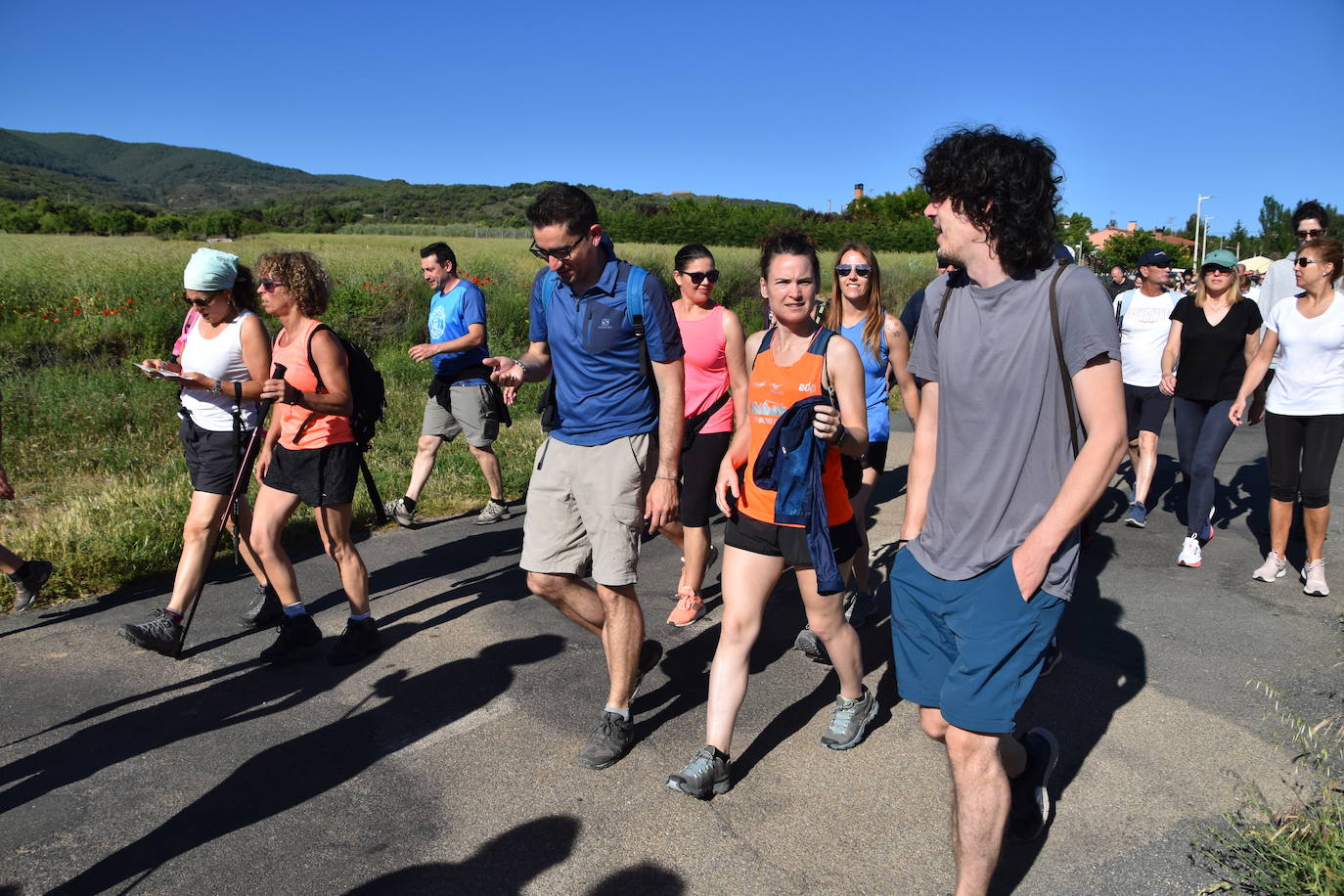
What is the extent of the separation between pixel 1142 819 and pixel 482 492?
5.61 meters

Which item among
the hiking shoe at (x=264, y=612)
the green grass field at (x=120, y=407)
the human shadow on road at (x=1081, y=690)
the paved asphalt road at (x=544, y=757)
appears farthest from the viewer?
the green grass field at (x=120, y=407)

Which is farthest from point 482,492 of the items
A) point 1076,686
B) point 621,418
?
point 1076,686

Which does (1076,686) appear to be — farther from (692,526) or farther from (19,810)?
(19,810)

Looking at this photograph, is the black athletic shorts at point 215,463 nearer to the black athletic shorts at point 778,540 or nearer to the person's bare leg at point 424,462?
the black athletic shorts at point 778,540

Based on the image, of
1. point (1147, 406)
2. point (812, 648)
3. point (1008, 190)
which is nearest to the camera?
point (1008, 190)

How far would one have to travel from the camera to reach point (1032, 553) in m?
2.19

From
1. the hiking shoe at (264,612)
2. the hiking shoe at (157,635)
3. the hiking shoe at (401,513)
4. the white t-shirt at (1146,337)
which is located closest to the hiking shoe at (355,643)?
the hiking shoe at (264,612)

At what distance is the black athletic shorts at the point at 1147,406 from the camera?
6.70 meters

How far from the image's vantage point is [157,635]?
4.14 metres

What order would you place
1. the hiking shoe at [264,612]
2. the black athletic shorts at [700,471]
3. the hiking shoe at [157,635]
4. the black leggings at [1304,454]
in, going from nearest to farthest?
the hiking shoe at [157,635]
the hiking shoe at [264,612]
the black athletic shorts at [700,471]
the black leggings at [1304,454]

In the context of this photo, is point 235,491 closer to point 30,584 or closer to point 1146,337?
point 30,584

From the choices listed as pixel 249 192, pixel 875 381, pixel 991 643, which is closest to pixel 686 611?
pixel 875 381

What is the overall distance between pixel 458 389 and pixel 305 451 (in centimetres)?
289

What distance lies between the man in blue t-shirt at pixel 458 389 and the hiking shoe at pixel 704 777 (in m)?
4.05
